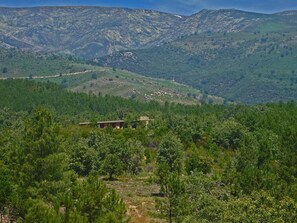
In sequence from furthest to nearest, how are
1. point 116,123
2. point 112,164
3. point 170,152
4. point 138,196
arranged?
point 116,123 → point 170,152 → point 112,164 → point 138,196

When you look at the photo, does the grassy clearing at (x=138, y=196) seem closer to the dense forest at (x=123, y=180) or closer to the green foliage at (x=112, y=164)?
the dense forest at (x=123, y=180)

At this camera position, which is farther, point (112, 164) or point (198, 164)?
point (198, 164)

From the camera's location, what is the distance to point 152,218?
6006cm

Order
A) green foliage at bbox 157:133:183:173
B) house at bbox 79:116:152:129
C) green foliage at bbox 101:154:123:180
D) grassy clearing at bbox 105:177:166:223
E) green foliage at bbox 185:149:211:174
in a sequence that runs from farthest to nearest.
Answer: house at bbox 79:116:152:129 < green foliage at bbox 157:133:183:173 < green foliage at bbox 185:149:211:174 < green foliage at bbox 101:154:123:180 < grassy clearing at bbox 105:177:166:223

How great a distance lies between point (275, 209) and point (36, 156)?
2617 cm

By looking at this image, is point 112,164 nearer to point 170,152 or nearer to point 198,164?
point 170,152

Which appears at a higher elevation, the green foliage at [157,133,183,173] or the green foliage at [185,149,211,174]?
the green foliage at [157,133,183,173]

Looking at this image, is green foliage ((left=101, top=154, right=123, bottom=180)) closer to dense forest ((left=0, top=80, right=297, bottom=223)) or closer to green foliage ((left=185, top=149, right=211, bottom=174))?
dense forest ((left=0, top=80, right=297, bottom=223))

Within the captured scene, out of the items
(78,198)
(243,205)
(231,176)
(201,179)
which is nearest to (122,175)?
(231,176)

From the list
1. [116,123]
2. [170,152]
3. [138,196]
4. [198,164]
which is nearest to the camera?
[138,196]

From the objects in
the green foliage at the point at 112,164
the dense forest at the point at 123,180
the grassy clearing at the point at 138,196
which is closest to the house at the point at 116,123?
the dense forest at the point at 123,180

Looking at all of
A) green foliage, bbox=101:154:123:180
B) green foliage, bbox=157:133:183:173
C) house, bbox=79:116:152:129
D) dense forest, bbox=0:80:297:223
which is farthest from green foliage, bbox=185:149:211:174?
house, bbox=79:116:152:129

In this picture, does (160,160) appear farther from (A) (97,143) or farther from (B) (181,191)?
(B) (181,191)

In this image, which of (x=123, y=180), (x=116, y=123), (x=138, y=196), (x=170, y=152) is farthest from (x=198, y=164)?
(x=116, y=123)
